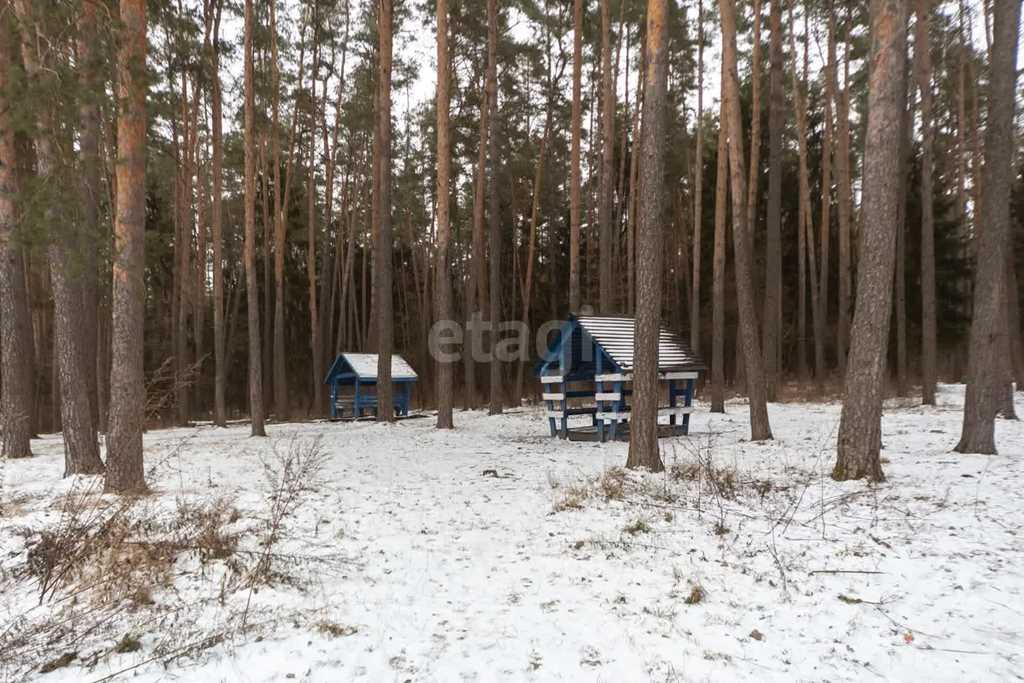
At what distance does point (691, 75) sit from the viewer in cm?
2291

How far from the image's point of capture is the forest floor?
10.6ft

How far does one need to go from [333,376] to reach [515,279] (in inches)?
526

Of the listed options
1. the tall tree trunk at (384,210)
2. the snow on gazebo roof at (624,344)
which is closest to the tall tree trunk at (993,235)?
the snow on gazebo roof at (624,344)

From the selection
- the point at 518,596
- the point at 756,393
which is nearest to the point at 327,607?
the point at 518,596

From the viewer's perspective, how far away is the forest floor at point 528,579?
10.6ft

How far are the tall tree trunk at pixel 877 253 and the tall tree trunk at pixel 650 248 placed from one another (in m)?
2.28

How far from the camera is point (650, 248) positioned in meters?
7.60

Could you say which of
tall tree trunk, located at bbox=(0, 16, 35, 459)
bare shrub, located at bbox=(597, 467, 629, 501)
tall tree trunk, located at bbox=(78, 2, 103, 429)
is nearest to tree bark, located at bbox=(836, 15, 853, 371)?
bare shrub, located at bbox=(597, 467, 629, 501)

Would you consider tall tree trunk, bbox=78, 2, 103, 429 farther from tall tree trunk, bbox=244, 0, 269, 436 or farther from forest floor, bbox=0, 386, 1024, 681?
tall tree trunk, bbox=244, 0, 269, 436

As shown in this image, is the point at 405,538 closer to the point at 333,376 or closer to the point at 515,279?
the point at 333,376

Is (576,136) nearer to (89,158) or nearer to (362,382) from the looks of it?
(362,382)

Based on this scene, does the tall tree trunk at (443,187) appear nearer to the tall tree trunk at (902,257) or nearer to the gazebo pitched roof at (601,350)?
the gazebo pitched roof at (601,350)

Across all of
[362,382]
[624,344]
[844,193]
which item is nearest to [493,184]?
[362,382]

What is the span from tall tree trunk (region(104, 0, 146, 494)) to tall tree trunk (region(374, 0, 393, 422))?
9.38 meters
